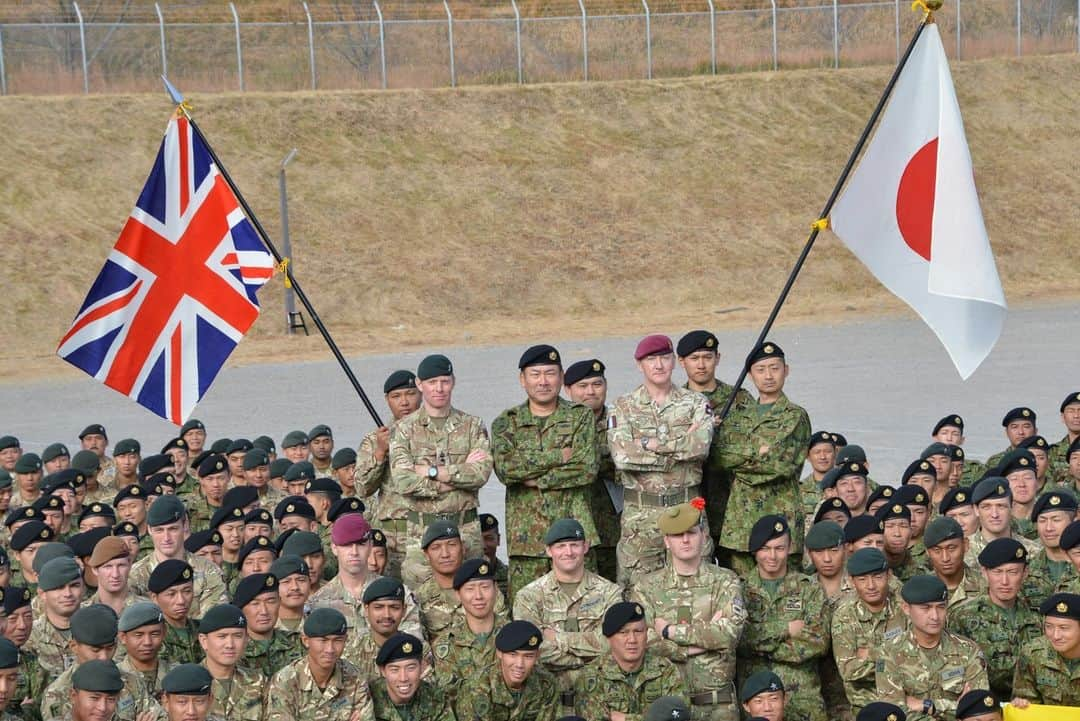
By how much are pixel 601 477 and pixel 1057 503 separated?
92.5 inches

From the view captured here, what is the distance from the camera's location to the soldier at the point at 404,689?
6.89 meters

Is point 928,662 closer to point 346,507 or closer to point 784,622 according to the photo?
point 784,622

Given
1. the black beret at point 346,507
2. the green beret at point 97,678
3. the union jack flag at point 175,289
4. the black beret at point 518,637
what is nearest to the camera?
the green beret at point 97,678

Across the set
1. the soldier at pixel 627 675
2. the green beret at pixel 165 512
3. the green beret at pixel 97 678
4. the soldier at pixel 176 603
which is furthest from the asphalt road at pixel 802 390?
the green beret at pixel 97 678

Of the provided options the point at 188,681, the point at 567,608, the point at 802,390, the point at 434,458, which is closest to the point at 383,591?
the point at 567,608

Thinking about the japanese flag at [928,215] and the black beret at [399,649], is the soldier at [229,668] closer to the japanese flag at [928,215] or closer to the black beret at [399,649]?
the black beret at [399,649]

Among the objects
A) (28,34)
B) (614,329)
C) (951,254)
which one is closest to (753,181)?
(614,329)

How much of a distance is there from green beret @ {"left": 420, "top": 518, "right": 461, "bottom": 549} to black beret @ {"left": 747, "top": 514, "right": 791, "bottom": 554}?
4.64ft

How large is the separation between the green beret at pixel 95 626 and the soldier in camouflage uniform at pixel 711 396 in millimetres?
3070

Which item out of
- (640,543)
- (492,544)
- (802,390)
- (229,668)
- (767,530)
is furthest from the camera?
(802,390)

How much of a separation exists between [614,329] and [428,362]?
19.4m

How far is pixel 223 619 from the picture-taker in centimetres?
708

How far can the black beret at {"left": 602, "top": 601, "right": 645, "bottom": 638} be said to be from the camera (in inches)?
278

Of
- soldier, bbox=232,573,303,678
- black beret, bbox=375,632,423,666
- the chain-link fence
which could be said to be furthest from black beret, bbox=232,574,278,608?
the chain-link fence
